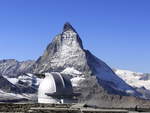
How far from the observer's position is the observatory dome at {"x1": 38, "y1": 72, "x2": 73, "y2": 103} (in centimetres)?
13100

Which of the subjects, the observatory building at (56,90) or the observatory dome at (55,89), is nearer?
the observatory building at (56,90)

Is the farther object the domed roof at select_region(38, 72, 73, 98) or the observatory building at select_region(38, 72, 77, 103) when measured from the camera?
the domed roof at select_region(38, 72, 73, 98)

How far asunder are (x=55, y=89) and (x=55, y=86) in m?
0.81

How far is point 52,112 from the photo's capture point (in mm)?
47219

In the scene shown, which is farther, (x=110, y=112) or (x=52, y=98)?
(x=52, y=98)

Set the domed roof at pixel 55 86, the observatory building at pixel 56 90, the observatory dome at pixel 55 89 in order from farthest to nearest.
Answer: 1. the domed roof at pixel 55 86
2. the observatory dome at pixel 55 89
3. the observatory building at pixel 56 90

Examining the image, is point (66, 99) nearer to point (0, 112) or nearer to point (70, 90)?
point (70, 90)

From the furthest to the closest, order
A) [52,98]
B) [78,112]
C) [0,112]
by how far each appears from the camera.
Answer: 1. [52,98]
2. [78,112]
3. [0,112]

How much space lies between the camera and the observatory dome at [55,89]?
131m

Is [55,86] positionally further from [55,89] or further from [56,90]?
[56,90]

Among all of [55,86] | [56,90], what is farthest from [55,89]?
[55,86]

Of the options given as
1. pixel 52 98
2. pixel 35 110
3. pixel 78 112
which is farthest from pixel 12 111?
pixel 52 98

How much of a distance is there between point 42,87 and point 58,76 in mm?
5417

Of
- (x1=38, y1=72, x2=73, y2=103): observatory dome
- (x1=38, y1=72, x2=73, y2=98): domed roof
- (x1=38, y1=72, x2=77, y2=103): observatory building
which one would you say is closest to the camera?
(x1=38, y1=72, x2=77, y2=103): observatory building
